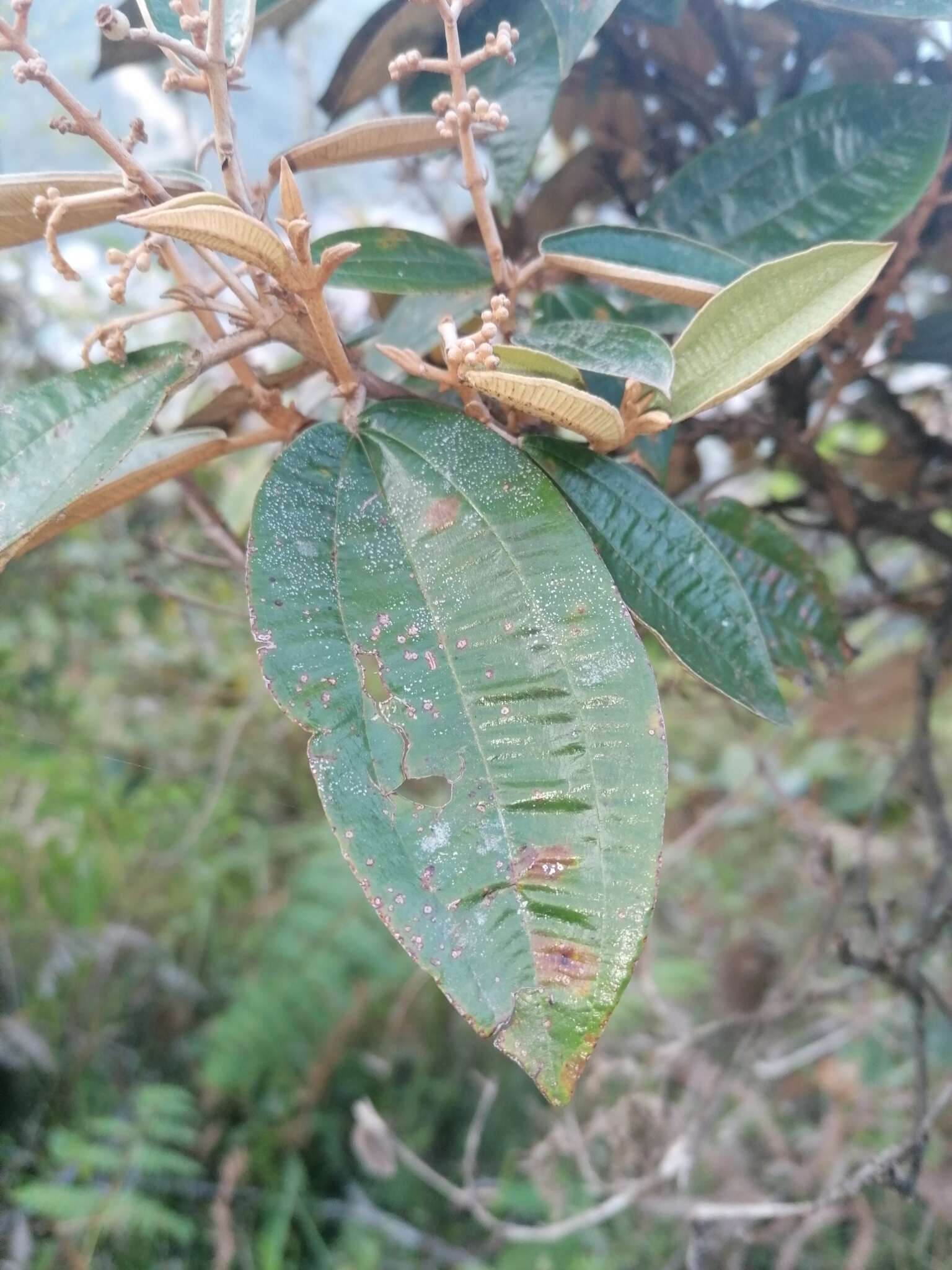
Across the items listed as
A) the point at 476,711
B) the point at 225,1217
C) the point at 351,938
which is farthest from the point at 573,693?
the point at 351,938

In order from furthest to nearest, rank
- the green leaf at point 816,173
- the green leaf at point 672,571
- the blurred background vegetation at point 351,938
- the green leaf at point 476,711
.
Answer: the blurred background vegetation at point 351,938 → the green leaf at point 816,173 → the green leaf at point 672,571 → the green leaf at point 476,711

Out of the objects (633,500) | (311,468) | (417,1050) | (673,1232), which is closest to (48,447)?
(311,468)

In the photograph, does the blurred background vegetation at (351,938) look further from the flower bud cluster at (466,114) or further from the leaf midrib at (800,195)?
the flower bud cluster at (466,114)

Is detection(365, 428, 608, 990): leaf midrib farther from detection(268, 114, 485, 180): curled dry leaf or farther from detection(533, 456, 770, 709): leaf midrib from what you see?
detection(268, 114, 485, 180): curled dry leaf

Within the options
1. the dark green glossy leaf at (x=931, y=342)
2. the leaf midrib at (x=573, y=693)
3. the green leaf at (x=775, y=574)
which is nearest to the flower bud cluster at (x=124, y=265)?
the leaf midrib at (x=573, y=693)

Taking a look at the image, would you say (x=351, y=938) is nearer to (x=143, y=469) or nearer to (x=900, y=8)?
(x=143, y=469)

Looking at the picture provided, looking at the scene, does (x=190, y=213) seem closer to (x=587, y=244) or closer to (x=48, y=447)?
(x=48, y=447)
